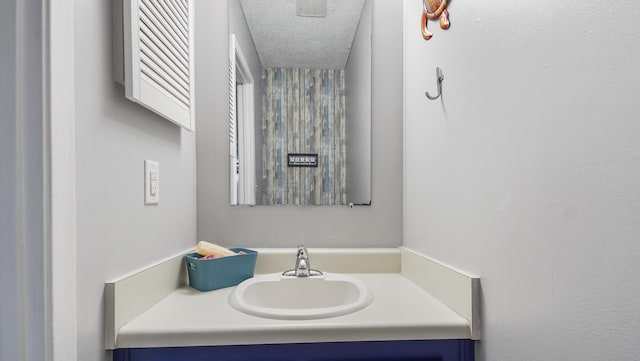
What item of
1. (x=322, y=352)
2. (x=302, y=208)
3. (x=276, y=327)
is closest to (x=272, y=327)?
(x=276, y=327)

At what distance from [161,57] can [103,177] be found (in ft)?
1.25

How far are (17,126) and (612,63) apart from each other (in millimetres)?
894

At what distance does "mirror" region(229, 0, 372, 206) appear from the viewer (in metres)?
1.38

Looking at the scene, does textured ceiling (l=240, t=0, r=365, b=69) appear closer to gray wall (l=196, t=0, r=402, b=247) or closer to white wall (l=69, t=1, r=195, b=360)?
gray wall (l=196, t=0, r=402, b=247)

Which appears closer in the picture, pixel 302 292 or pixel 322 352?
pixel 322 352

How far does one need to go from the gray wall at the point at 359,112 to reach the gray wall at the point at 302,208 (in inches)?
1.1

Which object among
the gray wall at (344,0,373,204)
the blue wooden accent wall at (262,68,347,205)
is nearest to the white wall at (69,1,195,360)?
the blue wooden accent wall at (262,68,347,205)

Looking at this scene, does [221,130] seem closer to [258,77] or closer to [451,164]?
[258,77]

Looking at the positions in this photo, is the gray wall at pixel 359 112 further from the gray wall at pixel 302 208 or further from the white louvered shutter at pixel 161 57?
the white louvered shutter at pixel 161 57

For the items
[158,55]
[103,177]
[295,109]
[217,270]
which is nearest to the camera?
[103,177]

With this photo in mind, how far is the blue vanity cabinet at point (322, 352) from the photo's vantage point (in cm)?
80

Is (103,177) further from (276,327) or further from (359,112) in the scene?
(359,112)

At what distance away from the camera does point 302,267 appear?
120 cm

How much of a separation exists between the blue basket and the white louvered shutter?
0.44 m
